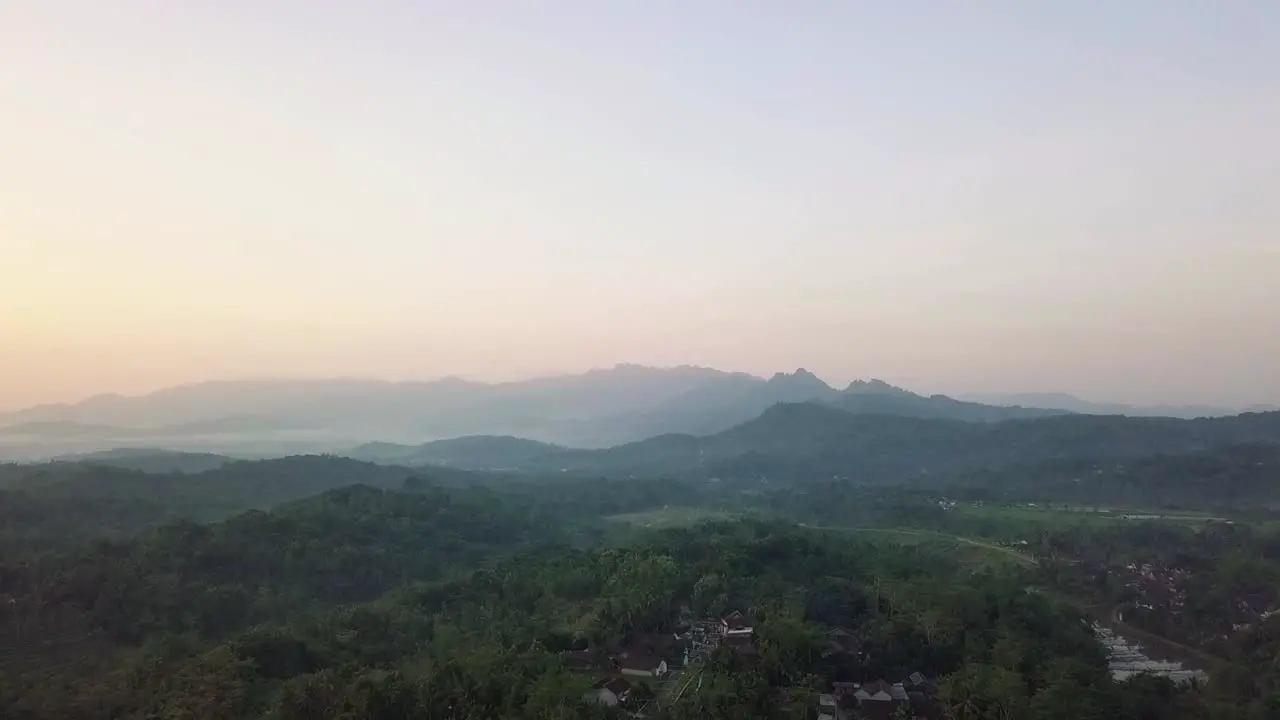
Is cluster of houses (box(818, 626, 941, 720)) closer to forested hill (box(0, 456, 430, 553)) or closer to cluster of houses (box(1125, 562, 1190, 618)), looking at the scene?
cluster of houses (box(1125, 562, 1190, 618))

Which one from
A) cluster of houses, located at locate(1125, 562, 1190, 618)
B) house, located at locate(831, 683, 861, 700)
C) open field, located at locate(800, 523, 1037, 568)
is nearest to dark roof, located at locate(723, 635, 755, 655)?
house, located at locate(831, 683, 861, 700)

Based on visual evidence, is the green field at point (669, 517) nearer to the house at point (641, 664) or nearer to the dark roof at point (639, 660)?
the dark roof at point (639, 660)

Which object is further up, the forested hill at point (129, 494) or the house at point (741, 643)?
the forested hill at point (129, 494)

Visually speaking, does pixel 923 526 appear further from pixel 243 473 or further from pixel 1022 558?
pixel 243 473

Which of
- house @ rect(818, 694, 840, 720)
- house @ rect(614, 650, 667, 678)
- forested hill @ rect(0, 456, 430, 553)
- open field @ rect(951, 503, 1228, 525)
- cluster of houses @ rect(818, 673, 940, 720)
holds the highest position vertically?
forested hill @ rect(0, 456, 430, 553)

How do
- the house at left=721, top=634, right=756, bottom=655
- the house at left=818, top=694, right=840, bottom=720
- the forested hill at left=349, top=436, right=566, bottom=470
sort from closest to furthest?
the house at left=818, top=694, right=840, bottom=720, the house at left=721, top=634, right=756, bottom=655, the forested hill at left=349, top=436, right=566, bottom=470

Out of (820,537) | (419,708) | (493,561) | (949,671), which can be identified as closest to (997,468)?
(820,537)

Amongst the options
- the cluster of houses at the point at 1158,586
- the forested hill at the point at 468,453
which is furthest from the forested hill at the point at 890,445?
the cluster of houses at the point at 1158,586
